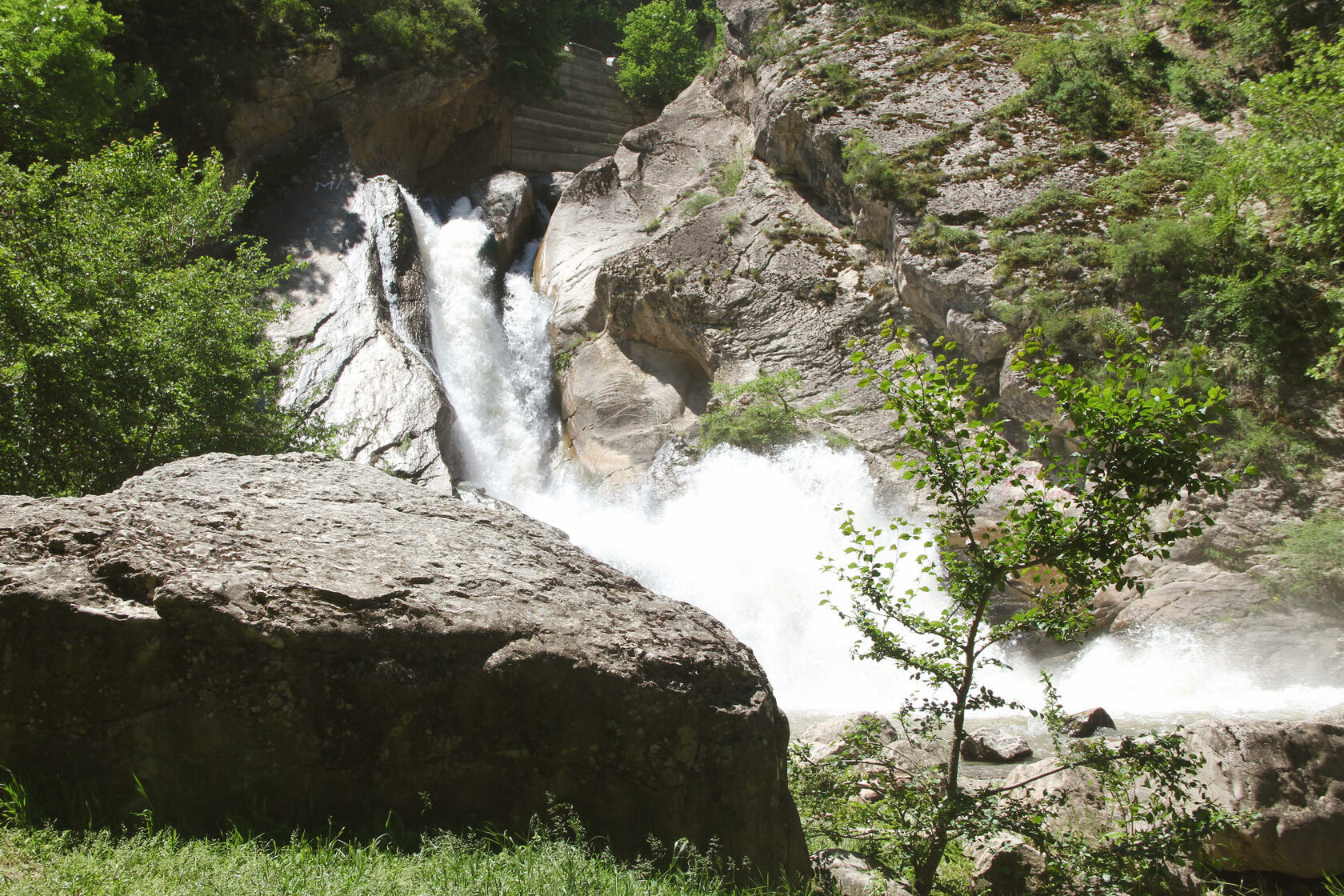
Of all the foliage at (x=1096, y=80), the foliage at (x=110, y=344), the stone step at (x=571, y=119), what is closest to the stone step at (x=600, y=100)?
the stone step at (x=571, y=119)

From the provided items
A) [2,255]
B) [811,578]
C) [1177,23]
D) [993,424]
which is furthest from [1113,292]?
[2,255]

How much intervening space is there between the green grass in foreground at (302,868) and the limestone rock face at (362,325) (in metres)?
9.97

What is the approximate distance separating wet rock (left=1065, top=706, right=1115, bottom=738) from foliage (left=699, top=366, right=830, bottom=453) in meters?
9.42

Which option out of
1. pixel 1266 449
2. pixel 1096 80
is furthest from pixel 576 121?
pixel 1266 449

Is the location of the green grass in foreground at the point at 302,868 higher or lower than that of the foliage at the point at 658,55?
lower

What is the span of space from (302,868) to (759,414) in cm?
1485

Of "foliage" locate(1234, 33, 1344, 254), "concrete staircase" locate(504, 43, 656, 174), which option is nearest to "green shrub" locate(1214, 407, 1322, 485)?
"foliage" locate(1234, 33, 1344, 254)

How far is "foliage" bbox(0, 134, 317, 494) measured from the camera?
26.7 feet

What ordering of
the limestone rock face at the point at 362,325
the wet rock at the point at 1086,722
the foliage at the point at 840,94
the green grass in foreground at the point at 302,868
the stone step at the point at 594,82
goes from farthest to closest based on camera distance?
the stone step at the point at 594,82 < the foliage at the point at 840,94 < the limestone rock face at the point at 362,325 < the wet rock at the point at 1086,722 < the green grass in foreground at the point at 302,868

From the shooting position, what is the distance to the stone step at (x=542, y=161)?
29609 millimetres

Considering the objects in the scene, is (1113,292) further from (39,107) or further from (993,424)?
(39,107)

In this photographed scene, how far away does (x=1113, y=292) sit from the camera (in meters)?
14.5

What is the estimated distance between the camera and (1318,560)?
1081 centimetres

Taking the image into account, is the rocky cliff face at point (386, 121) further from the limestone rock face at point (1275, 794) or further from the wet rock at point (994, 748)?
the limestone rock face at point (1275, 794)
